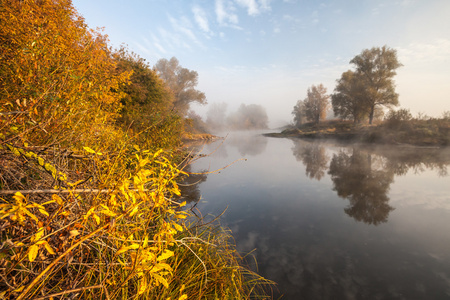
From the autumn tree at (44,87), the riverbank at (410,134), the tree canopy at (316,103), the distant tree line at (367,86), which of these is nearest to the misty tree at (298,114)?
the tree canopy at (316,103)

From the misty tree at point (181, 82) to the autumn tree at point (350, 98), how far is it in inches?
1031

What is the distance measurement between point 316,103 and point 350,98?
12.2 metres

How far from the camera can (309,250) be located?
4.14 metres

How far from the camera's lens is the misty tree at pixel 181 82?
3973 centimetres

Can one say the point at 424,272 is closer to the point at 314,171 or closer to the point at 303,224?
the point at 303,224

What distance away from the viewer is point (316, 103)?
147 feet

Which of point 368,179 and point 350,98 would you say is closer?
point 368,179

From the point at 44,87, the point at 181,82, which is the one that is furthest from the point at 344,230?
the point at 181,82

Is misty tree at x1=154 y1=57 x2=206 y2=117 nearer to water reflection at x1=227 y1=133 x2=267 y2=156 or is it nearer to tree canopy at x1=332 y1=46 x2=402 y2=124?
water reflection at x1=227 y1=133 x2=267 y2=156

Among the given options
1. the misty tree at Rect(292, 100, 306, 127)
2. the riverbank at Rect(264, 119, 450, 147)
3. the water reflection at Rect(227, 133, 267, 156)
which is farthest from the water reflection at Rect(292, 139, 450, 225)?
the misty tree at Rect(292, 100, 306, 127)

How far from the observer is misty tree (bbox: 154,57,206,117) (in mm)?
39728

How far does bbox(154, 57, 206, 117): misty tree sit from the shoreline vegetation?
101 feet

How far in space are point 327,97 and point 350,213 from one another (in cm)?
4651

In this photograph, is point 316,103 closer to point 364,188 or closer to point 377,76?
point 377,76
